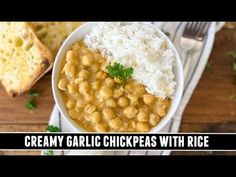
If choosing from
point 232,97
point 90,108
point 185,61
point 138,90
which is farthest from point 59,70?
point 232,97

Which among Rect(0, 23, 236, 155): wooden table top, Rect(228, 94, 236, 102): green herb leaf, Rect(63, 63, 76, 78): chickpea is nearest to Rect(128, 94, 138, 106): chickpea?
Rect(63, 63, 76, 78): chickpea

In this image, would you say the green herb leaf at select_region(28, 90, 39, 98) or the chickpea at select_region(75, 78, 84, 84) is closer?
the chickpea at select_region(75, 78, 84, 84)

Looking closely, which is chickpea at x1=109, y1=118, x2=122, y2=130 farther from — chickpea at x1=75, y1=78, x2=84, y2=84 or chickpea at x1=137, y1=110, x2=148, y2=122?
chickpea at x1=75, y1=78, x2=84, y2=84

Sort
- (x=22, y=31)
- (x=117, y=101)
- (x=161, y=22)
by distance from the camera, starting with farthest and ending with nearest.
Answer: (x=161, y=22), (x=22, y=31), (x=117, y=101)

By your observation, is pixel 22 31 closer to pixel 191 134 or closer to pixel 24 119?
pixel 24 119
